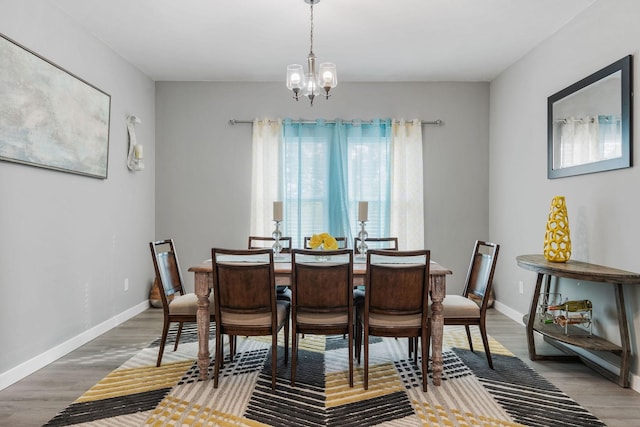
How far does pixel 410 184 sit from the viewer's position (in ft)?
16.2

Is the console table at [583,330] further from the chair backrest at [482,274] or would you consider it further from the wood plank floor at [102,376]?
the chair backrest at [482,274]

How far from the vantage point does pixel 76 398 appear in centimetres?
249

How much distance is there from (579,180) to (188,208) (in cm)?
394

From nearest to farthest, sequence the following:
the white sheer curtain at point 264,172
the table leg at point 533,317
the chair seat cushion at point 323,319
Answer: the chair seat cushion at point 323,319 → the table leg at point 533,317 → the white sheer curtain at point 264,172

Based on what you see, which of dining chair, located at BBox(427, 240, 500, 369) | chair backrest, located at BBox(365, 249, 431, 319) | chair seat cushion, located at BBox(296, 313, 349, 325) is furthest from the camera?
dining chair, located at BBox(427, 240, 500, 369)

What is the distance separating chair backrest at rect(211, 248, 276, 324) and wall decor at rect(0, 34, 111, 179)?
1.47m

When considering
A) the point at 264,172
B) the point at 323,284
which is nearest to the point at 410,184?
the point at 264,172

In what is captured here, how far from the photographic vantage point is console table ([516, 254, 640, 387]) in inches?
102

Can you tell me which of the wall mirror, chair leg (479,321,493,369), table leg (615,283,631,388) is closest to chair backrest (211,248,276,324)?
chair leg (479,321,493,369)

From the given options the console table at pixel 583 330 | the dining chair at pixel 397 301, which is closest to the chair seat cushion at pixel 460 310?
the dining chair at pixel 397 301

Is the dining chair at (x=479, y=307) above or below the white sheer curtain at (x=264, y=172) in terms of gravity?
below

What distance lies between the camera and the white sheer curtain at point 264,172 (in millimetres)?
4910

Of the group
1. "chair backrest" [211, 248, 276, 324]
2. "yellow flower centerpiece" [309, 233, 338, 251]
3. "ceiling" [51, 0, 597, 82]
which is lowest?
"chair backrest" [211, 248, 276, 324]

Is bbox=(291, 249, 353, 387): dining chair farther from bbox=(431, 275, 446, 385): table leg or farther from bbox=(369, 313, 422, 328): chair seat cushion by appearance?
bbox=(431, 275, 446, 385): table leg
